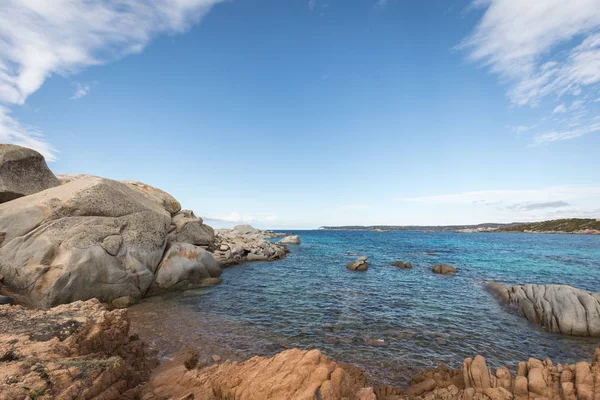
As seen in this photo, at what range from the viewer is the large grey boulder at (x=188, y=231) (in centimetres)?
2436

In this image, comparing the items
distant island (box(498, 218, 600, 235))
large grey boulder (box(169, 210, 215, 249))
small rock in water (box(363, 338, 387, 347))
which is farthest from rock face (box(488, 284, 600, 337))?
distant island (box(498, 218, 600, 235))

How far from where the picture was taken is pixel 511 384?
21.4 feet

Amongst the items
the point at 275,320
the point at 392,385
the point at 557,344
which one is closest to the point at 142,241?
the point at 275,320

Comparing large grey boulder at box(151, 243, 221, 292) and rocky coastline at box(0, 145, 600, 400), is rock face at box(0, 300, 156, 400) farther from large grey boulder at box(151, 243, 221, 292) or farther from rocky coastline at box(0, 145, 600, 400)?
large grey boulder at box(151, 243, 221, 292)

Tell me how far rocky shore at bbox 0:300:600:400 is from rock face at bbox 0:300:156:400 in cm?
2

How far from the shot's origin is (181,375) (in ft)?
25.5

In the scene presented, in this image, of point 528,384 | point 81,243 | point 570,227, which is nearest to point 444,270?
point 528,384

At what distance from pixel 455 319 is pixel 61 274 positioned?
2154cm

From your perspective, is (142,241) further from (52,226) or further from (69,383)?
(69,383)

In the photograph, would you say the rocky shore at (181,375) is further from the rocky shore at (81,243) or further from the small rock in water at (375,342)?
the rocky shore at (81,243)

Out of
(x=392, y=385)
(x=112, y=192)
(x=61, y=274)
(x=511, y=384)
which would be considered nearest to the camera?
(x=511, y=384)

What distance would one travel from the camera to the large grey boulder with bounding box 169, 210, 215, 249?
24.4 m

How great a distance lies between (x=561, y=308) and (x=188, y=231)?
92.2 feet

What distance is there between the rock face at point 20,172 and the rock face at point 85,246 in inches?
80.1
